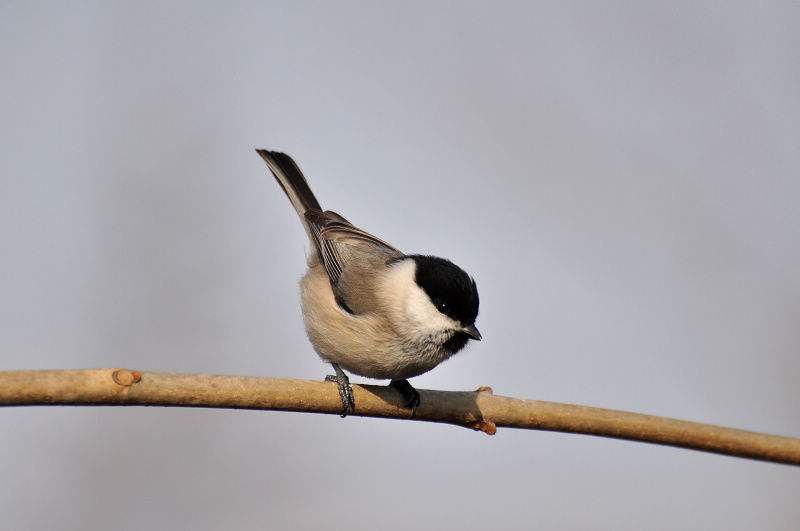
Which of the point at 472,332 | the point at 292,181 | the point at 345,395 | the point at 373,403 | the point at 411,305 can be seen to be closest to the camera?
the point at 345,395

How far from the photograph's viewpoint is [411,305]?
282cm

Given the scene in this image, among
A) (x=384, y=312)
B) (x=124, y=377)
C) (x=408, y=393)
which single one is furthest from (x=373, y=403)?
(x=124, y=377)

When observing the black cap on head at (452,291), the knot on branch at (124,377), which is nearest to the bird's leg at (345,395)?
the black cap on head at (452,291)

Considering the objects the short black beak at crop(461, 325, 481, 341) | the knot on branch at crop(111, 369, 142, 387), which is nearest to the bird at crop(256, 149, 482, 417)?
the short black beak at crop(461, 325, 481, 341)

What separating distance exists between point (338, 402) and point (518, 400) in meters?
0.56

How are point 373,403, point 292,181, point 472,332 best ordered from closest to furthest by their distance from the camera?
point 373,403, point 472,332, point 292,181

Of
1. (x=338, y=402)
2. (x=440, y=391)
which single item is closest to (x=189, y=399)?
(x=338, y=402)

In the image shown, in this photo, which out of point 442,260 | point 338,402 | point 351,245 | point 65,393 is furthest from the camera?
point 351,245

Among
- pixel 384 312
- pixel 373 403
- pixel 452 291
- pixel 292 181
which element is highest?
pixel 292 181

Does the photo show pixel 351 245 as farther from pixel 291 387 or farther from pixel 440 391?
pixel 291 387

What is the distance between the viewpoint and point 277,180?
3643mm

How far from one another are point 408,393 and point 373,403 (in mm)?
126

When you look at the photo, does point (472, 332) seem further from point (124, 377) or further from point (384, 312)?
point (124, 377)

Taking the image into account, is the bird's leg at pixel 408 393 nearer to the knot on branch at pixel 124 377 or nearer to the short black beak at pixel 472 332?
the short black beak at pixel 472 332
